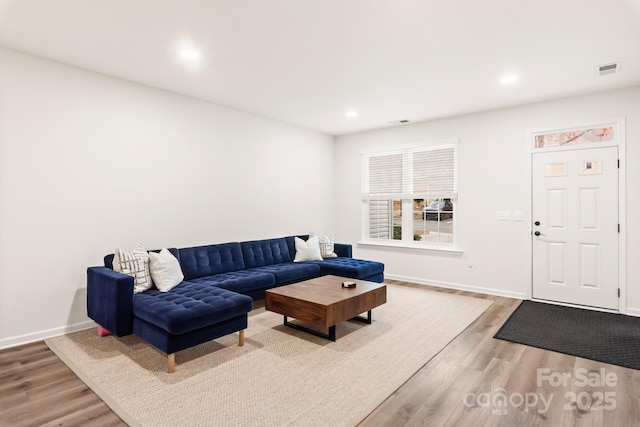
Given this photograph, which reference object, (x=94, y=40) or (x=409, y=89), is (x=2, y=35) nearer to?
(x=94, y=40)

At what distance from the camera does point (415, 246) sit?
5.97 metres

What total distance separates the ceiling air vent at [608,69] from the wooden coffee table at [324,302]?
3.26m

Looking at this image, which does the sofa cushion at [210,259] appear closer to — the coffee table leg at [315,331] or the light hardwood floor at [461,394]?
the coffee table leg at [315,331]

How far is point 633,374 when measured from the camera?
2.70 metres

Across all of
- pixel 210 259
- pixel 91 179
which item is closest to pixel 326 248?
→ pixel 210 259

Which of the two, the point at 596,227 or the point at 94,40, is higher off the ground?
the point at 94,40

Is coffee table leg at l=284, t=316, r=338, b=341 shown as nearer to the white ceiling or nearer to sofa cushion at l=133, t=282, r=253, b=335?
sofa cushion at l=133, t=282, r=253, b=335

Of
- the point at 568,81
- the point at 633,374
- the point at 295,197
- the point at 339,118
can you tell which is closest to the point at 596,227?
the point at 568,81

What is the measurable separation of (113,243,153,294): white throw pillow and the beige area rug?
1.71 feet

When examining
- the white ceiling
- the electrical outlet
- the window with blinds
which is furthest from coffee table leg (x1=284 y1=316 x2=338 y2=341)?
the electrical outlet

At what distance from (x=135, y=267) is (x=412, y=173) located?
450 cm

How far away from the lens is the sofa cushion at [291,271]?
4.54 m

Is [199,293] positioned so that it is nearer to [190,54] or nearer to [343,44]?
[190,54]

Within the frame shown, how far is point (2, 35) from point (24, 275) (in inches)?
84.1
